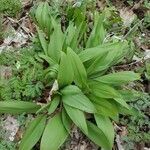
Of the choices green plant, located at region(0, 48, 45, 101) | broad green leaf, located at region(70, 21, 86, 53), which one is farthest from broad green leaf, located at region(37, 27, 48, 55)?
broad green leaf, located at region(70, 21, 86, 53)

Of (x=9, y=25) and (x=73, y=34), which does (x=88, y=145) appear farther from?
(x=9, y=25)

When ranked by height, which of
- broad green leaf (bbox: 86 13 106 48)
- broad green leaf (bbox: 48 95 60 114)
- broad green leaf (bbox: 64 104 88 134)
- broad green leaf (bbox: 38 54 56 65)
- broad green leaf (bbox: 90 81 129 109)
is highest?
broad green leaf (bbox: 86 13 106 48)

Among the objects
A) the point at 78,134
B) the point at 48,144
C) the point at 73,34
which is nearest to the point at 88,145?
the point at 78,134

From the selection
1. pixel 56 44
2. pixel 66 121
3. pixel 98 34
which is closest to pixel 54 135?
pixel 66 121

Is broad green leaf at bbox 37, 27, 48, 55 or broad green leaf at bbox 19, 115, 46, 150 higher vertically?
broad green leaf at bbox 37, 27, 48, 55

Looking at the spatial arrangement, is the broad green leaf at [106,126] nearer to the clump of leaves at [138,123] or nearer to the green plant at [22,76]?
the clump of leaves at [138,123]

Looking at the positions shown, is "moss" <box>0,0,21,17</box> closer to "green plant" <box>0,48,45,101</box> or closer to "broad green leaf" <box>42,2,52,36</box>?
"broad green leaf" <box>42,2,52,36</box>
